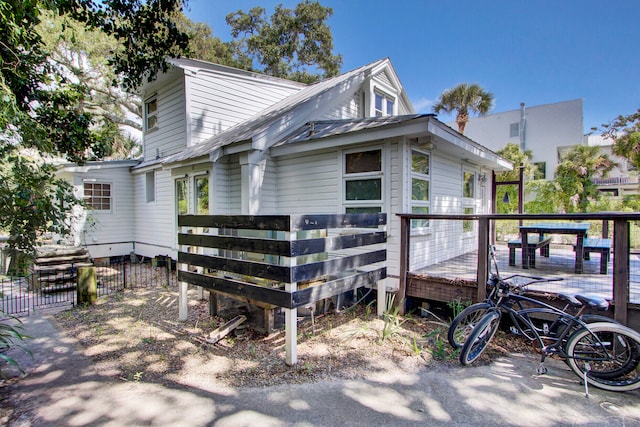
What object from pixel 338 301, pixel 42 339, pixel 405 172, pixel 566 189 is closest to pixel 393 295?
pixel 338 301

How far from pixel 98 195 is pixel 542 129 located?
90.3 feet

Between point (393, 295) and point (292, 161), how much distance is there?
3426mm

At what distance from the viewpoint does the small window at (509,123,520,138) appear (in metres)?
24.4

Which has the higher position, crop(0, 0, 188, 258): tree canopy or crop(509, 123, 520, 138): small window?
crop(509, 123, 520, 138): small window

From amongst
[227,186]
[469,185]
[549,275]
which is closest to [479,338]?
[549,275]

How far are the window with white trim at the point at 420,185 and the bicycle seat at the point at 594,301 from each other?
271cm

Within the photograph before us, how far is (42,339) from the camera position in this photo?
165 inches

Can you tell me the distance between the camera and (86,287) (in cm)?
571

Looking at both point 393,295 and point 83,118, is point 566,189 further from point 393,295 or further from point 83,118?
point 83,118

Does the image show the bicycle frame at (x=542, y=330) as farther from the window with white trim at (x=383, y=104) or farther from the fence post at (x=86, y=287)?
the window with white trim at (x=383, y=104)

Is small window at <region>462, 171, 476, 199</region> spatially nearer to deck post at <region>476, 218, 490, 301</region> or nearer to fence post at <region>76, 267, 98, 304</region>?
deck post at <region>476, 218, 490, 301</region>

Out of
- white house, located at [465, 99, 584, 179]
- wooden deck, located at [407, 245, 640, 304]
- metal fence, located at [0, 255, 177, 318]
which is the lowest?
metal fence, located at [0, 255, 177, 318]

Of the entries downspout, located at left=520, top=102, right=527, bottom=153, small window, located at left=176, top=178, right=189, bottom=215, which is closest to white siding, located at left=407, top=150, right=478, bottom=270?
small window, located at left=176, top=178, right=189, bottom=215

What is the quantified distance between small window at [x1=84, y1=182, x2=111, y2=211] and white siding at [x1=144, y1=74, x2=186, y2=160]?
1.82m
